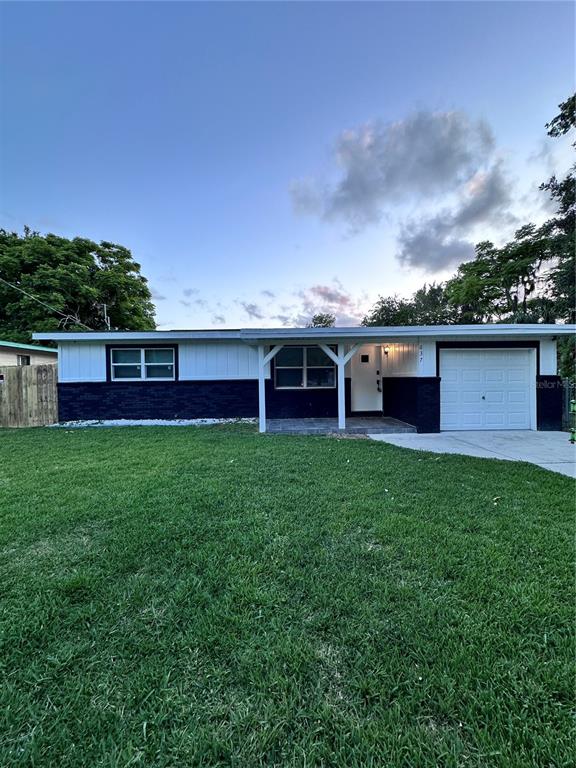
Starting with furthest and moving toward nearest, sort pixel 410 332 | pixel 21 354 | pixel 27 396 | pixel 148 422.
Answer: pixel 21 354
pixel 148 422
pixel 27 396
pixel 410 332

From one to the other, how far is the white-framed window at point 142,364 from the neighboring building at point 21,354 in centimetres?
710

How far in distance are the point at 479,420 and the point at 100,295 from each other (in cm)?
2235

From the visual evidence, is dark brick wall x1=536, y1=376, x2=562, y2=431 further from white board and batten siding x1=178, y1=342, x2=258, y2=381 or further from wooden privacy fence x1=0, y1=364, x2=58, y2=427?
wooden privacy fence x1=0, y1=364, x2=58, y2=427

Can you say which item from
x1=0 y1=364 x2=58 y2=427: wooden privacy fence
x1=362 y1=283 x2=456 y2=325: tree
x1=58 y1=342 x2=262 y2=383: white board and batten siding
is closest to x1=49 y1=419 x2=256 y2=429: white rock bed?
x1=0 y1=364 x2=58 y2=427: wooden privacy fence

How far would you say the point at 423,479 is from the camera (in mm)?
4594

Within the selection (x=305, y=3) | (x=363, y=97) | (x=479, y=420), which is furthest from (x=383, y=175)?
(x=479, y=420)

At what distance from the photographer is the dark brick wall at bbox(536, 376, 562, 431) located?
8703 millimetres

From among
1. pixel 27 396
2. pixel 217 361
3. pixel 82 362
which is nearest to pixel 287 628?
pixel 217 361

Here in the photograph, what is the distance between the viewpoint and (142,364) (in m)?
10.3

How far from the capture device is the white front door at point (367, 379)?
11008 mm

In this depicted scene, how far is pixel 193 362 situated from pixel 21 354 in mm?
10692

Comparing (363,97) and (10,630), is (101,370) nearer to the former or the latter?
(10,630)

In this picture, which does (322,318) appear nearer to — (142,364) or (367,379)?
(367,379)

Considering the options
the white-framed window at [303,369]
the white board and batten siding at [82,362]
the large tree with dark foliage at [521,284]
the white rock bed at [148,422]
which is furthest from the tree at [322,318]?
the white board and batten siding at [82,362]
